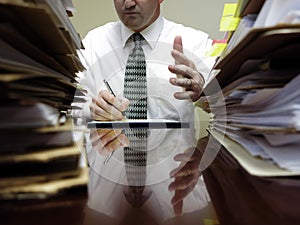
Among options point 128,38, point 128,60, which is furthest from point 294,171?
point 128,38

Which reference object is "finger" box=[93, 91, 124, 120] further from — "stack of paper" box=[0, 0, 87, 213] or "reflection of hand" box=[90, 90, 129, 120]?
"stack of paper" box=[0, 0, 87, 213]

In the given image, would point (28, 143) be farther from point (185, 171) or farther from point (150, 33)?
point (150, 33)

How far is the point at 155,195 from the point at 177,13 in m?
1.57

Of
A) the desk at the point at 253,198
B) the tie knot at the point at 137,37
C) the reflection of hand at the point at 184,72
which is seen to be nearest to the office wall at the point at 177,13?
the tie knot at the point at 137,37

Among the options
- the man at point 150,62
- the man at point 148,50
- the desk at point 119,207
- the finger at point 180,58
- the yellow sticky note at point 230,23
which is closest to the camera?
the desk at point 119,207

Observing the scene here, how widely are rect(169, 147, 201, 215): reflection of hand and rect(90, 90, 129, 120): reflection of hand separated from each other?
53 cm

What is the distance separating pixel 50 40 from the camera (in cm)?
39

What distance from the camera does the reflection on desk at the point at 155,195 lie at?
0.19m

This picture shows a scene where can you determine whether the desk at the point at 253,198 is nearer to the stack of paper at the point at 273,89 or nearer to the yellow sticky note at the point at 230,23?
the stack of paper at the point at 273,89

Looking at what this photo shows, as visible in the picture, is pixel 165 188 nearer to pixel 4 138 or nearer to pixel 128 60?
pixel 4 138

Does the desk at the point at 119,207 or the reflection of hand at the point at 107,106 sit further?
the reflection of hand at the point at 107,106

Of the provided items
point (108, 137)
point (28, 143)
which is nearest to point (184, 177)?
point (28, 143)

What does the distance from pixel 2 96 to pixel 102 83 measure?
1.28m

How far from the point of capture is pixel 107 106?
947 millimetres
